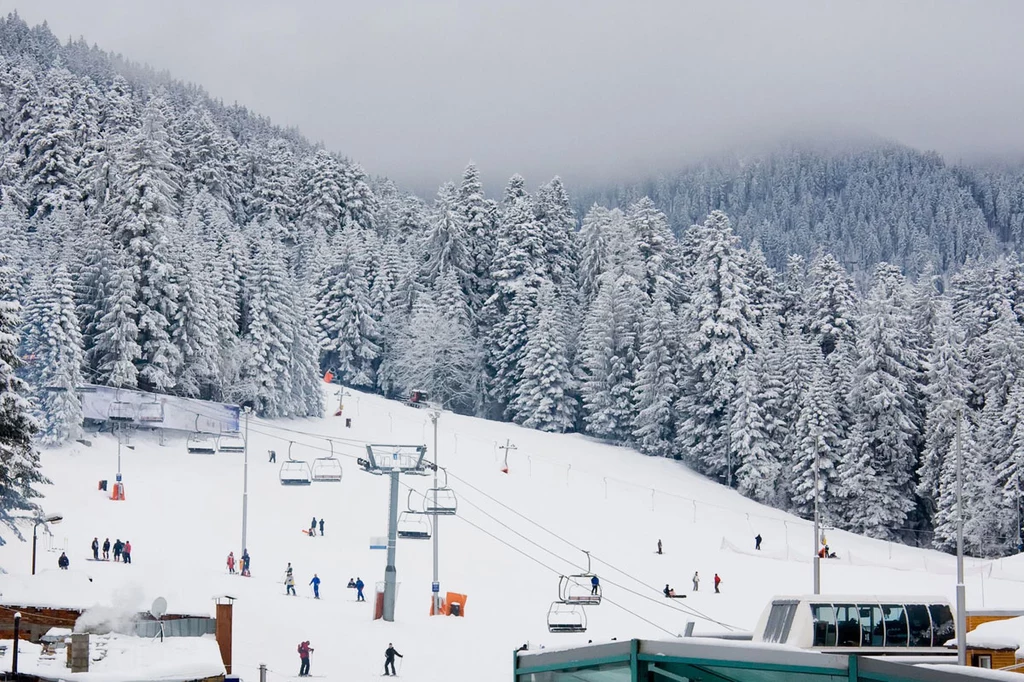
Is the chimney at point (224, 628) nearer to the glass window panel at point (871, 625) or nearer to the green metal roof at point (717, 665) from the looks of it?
the glass window panel at point (871, 625)

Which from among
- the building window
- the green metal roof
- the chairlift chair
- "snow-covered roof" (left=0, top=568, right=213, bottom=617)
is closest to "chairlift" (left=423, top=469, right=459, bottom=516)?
"snow-covered roof" (left=0, top=568, right=213, bottom=617)

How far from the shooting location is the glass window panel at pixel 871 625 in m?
18.8

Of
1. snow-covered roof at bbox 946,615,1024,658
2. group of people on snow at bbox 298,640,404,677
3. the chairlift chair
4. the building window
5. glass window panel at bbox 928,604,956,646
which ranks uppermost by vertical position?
the chairlift chair

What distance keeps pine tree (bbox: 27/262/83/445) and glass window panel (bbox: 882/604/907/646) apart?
1908 inches

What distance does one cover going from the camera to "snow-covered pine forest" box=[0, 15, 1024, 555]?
7019cm

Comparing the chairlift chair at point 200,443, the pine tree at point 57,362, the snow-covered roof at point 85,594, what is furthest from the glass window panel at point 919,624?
the pine tree at point 57,362

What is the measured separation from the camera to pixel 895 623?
63.4 feet

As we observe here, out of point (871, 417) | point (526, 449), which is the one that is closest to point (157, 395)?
point (526, 449)

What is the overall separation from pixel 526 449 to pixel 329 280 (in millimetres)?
29629

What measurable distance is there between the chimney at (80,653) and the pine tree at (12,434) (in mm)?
18326

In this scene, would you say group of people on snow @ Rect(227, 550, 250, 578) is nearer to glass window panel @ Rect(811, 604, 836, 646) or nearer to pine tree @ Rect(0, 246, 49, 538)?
pine tree @ Rect(0, 246, 49, 538)

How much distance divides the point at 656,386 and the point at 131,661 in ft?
212

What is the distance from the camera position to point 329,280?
326 ft

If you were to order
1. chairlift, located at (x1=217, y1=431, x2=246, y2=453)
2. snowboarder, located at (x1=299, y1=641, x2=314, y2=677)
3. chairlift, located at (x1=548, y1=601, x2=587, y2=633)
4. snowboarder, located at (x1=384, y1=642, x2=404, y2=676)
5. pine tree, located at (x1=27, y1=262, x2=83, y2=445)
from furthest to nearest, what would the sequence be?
1. chairlift, located at (x1=217, y1=431, x2=246, y2=453)
2. pine tree, located at (x1=27, y1=262, x2=83, y2=445)
3. chairlift, located at (x1=548, y1=601, x2=587, y2=633)
4. snowboarder, located at (x1=384, y1=642, x2=404, y2=676)
5. snowboarder, located at (x1=299, y1=641, x2=314, y2=677)
